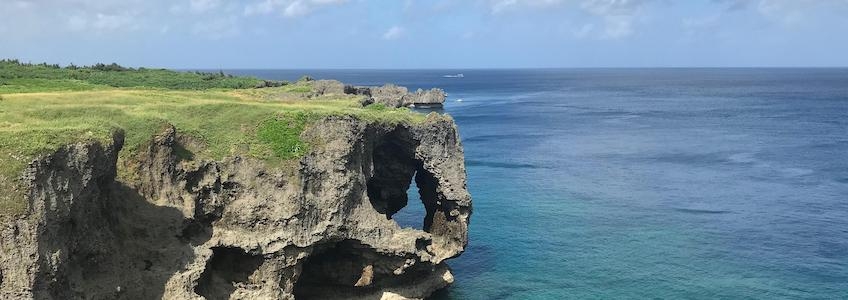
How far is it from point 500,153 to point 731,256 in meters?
43.7

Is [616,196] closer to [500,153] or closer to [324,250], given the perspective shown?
[500,153]

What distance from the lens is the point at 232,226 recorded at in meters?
31.0

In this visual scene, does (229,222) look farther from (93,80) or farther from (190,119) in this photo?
(93,80)

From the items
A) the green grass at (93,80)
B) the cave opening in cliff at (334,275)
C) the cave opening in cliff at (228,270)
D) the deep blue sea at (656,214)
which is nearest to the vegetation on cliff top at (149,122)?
the cave opening in cliff at (228,270)

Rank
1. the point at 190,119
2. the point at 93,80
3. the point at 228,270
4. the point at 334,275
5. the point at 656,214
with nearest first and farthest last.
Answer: the point at 228,270, the point at 190,119, the point at 334,275, the point at 656,214, the point at 93,80

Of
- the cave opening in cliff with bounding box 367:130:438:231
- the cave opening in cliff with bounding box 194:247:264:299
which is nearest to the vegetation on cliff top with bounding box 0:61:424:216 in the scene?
the cave opening in cliff with bounding box 367:130:438:231

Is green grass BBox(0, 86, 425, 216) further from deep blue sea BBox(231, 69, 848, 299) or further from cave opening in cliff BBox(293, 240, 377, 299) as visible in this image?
deep blue sea BBox(231, 69, 848, 299)

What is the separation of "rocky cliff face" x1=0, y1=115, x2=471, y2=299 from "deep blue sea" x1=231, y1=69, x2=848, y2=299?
5925 millimetres

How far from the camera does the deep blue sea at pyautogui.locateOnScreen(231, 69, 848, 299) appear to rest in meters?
41.9

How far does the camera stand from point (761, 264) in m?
45.0

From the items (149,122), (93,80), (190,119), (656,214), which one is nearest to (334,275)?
(190,119)

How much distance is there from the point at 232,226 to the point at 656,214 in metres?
37.5

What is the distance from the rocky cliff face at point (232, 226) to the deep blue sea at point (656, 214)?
592 cm

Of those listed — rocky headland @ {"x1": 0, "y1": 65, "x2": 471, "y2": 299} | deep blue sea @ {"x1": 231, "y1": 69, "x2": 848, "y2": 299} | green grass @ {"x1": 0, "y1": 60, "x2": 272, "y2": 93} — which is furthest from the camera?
green grass @ {"x1": 0, "y1": 60, "x2": 272, "y2": 93}
